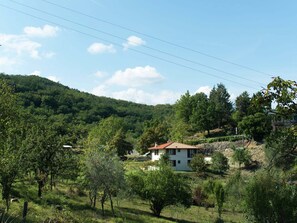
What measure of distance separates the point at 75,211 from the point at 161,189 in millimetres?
11321

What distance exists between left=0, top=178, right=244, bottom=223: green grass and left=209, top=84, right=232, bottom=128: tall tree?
52747 mm

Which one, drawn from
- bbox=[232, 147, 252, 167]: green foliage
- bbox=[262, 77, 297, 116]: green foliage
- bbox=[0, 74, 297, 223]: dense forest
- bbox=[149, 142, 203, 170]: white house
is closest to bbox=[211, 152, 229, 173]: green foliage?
bbox=[0, 74, 297, 223]: dense forest

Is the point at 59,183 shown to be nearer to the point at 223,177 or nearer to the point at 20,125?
the point at 20,125

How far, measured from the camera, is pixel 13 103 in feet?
88.4

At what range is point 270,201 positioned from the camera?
22516mm

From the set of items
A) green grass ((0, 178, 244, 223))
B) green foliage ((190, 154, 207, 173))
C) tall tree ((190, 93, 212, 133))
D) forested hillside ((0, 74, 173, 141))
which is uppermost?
forested hillside ((0, 74, 173, 141))

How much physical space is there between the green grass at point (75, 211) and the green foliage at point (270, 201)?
30.3ft

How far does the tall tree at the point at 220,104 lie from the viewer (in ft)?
309

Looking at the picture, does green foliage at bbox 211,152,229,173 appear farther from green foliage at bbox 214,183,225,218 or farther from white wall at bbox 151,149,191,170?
green foliage at bbox 214,183,225,218

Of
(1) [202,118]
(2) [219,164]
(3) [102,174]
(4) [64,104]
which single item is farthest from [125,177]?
(4) [64,104]

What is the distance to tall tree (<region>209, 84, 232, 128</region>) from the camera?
3710 inches

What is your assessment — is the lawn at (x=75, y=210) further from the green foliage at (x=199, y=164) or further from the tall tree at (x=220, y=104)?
the tall tree at (x=220, y=104)

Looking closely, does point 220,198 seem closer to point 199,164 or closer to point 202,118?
point 199,164

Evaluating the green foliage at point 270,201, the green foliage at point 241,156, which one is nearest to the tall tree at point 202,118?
the green foliage at point 241,156
